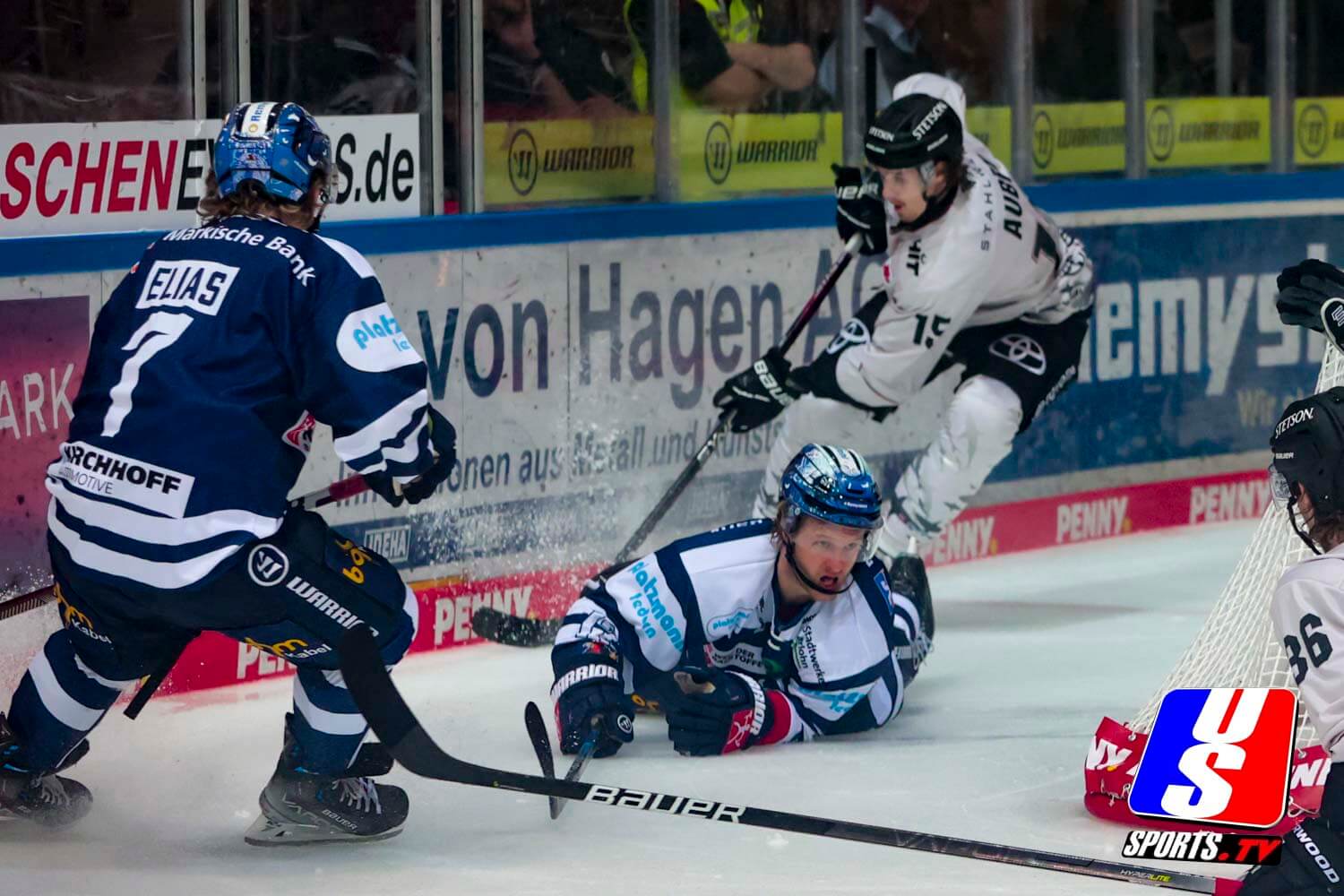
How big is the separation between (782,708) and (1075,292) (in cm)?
165

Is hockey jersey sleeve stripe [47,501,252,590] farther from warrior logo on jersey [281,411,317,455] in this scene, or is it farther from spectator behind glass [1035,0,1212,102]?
spectator behind glass [1035,0,1212,102]

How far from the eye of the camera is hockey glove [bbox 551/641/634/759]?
161 inches

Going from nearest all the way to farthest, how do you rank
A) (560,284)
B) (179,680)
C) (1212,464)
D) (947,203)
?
1. (179,680)
2. (947,203)
3. (560,284)
4. (1212,464)

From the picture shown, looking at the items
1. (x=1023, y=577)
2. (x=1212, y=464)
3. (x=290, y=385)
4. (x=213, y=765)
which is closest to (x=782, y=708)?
(x=213, y=765)

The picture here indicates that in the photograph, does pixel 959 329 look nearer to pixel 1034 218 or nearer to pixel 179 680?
pixel 1034 218

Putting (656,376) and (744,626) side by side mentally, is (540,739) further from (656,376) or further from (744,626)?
(656,376)

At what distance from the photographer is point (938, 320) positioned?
516cm

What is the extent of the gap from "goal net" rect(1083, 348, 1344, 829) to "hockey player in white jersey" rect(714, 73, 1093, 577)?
102 cm

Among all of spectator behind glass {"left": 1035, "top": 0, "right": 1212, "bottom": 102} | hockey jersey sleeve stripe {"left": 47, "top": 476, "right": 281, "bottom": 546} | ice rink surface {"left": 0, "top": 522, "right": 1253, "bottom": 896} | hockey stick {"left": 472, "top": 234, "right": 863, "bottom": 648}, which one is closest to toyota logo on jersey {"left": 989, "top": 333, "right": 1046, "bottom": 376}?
hockey stick {"left": 472, "top": 234, "right": 863, "bottom": 648}

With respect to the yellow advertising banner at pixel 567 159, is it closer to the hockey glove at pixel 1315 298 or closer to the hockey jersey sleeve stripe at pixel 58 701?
the hockey jersey sleeve stripe at pixel 58 701

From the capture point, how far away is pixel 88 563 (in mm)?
3369

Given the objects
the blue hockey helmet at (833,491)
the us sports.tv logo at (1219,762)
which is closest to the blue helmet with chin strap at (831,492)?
the blue hockey helmet at (833,491)

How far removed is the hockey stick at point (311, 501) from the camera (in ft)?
11.9

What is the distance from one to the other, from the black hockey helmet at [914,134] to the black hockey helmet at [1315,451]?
2.11 meters
